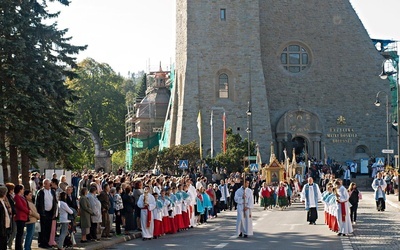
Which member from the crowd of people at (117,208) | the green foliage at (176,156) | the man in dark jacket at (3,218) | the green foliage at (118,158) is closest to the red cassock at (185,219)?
the crowd of people at (117,208)

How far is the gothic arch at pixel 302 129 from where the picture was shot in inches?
2729

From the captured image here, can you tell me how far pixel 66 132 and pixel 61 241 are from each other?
8.14 meters

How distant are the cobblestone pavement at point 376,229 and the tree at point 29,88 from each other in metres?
9.71

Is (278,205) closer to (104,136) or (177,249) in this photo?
(177,249)

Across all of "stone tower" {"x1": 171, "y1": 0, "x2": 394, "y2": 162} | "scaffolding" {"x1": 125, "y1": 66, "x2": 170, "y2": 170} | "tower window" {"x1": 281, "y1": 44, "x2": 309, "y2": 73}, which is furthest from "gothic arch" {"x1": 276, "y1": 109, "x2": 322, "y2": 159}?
"scaffolding" {"x1": 125, "y1": 66, "x2": 170, "y2": 170}

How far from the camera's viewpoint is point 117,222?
2662 centimetres

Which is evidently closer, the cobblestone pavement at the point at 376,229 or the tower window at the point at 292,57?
the cobblestone pavement at the point at 376,229

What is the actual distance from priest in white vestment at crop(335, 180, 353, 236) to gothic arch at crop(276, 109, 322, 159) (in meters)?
42.0

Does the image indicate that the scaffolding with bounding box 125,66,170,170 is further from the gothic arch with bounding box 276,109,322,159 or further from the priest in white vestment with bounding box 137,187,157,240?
the priest in white vestment with bounding box 137,187,157,240

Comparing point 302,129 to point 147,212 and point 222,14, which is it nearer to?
point 222,14

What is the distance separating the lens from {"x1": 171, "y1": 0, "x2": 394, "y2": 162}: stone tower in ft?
222

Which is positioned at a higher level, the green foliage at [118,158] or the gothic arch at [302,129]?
the gothic arch at [302,129]

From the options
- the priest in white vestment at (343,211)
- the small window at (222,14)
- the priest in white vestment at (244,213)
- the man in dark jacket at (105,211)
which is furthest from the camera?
the small window at (222,14)

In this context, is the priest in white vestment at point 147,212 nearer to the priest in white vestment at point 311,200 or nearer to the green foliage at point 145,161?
the priest in white vestment at point 311,200
